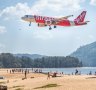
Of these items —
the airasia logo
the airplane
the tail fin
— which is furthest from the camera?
the airasia logo

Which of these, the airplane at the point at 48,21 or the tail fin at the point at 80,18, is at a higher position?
the tail fin at the point at 80,18

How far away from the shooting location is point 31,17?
91.1 meters

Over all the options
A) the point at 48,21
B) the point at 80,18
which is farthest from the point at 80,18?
the point at 48,21

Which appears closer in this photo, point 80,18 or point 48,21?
point 48,21

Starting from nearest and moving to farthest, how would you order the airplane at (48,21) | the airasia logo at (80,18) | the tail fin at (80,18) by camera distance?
the airplane at (48,21)
the tail fin at (80,18)
the airasia logo at (80,18)

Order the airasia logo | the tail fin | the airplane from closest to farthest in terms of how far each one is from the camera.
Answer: the airplane
the tail fin
the airasia logo

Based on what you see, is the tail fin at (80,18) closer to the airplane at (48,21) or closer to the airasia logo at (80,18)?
the airasia logo at (80,18)

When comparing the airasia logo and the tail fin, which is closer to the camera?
the tail fin

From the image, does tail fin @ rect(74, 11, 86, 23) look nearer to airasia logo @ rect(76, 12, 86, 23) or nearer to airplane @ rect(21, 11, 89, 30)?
airasia logo @ rect(76, 12, 86, 23)

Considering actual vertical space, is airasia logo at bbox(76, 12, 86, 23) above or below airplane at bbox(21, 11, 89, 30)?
above

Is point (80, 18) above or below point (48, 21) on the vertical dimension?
above

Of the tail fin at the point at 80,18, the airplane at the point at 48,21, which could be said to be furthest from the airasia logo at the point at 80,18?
the airplane at the point at 48,21

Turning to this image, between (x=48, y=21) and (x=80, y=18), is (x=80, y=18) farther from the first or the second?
(x=48, y=21)

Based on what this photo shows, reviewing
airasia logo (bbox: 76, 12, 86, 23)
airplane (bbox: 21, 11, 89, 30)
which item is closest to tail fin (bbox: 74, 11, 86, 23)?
airasia logo (bbox: 76, 12, 86, 23)
